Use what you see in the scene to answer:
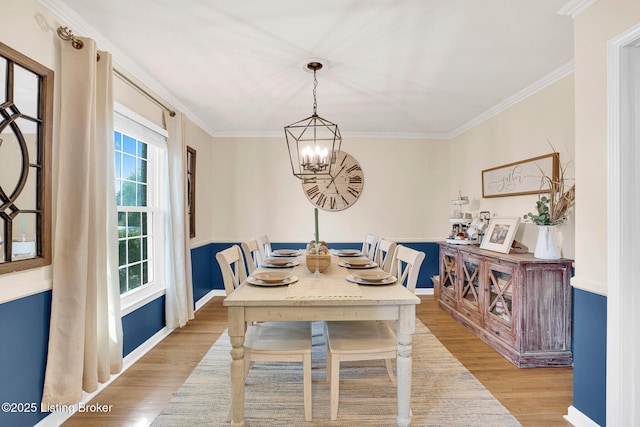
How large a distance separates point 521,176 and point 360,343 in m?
2.46

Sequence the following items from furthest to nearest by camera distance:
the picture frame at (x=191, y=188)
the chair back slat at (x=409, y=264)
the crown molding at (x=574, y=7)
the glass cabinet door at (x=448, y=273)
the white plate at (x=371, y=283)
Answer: the picture frame at (x=191, y=188)
the glass cabinet door at (x=448, y=273)
the chair back slat at (x=409, y=264)
the white plate at (x=371, y=283)
the crown molding at (x=574, y=7)

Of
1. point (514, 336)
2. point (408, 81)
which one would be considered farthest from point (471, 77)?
point (514, 336)

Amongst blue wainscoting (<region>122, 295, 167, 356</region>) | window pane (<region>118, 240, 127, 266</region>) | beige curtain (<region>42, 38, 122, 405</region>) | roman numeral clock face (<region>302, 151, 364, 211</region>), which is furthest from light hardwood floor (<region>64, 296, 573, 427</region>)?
roman numeral clock face (<region>302, 151, 364, 211</region>)

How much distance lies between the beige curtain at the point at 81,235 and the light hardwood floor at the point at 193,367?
0.24 m

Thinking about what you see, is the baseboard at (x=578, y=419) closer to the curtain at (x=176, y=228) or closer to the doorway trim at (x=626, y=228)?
the doorway trim at (x=626, y=228)

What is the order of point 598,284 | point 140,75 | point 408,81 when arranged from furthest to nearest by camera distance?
point 408,81 < point 140,75 < point 598,284

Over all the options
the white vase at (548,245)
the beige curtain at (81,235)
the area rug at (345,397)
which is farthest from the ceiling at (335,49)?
the area rug at (345,397)

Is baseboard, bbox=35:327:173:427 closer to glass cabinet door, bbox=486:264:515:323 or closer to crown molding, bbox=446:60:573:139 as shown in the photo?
glass cabinet door, bbox=486:264:515:323

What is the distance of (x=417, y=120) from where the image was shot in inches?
160

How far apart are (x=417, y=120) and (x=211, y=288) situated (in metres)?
3.69

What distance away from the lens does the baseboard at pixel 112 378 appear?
70.6 inches

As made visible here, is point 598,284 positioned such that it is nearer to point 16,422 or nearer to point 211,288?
point 16,422

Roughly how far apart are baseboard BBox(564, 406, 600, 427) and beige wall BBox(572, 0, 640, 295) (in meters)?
0.73

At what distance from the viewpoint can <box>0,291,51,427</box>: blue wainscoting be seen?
153 centimetres
